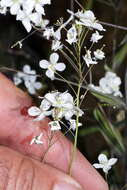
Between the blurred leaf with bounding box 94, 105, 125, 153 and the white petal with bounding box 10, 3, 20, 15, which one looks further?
the blurred leaf with bounding box 94, 105, 125, 153

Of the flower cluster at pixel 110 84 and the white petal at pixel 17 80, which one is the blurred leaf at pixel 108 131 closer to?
the flower cluster at pixel 110 84

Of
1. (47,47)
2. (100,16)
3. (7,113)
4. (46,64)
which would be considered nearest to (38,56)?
(47,47)

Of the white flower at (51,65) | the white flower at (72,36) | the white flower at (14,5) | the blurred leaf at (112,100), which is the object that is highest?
the white flower at (14,5)

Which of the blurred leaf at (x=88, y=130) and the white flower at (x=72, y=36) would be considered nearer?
the white flower at (x=72, y=36)

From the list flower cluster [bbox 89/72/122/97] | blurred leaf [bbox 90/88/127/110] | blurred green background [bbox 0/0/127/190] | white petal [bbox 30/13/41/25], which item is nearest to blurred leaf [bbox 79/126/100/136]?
blurred green background [bbox 0/0/127/190]

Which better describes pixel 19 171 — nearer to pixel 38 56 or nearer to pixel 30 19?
pixel 30 19

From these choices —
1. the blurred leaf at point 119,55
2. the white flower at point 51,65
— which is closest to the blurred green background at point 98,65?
the blurred leaf at point 119,55

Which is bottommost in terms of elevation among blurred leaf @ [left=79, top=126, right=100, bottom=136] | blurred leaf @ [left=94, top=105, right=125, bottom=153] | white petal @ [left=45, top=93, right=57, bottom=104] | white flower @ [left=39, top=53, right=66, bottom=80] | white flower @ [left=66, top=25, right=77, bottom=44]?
blurred leaf @ [left=79, top=126, right=100, bottom=136]

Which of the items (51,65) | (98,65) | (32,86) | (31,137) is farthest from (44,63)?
(98,65)

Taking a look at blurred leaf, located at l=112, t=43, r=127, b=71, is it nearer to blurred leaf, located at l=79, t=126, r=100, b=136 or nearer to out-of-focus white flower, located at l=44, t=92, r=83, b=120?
blurred leaf, located at l=79, t=126, r=100, b=136
